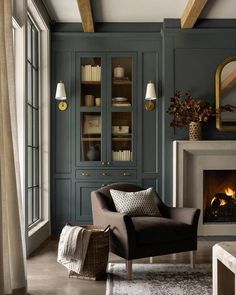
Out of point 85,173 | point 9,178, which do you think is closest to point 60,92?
point 85,173

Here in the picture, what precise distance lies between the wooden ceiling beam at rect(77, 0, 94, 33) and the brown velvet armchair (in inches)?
77.9

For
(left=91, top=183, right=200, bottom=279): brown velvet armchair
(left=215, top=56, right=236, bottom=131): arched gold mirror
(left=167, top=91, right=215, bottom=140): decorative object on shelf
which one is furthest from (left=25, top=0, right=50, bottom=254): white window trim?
(left=215, top=56, right=236, bottom=131): arched gold mirror

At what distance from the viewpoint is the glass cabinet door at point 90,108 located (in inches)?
249

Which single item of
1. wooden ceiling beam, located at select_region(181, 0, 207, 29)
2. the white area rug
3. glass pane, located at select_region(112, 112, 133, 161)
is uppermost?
wooden ceiling beam, located at select_region(181, 0, 207, 29)

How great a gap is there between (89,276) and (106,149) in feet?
7.77

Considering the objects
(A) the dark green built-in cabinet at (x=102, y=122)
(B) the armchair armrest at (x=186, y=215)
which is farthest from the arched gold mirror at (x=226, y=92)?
(B) the armchair armrest at (x=186, y=215)

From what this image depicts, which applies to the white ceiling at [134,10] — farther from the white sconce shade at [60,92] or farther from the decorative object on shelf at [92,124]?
the decorative object on shelf at [92,124]

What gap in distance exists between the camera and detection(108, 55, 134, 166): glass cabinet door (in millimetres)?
6328

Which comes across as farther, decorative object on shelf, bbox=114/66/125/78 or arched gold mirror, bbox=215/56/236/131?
decorative object on shelf, bbox=114/66/125/78

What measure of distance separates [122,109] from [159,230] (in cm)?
229

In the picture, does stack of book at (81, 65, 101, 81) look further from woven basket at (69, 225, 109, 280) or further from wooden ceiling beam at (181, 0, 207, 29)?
woven basket at (69, 225, 109, 280)

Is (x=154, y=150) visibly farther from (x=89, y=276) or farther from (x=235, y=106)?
(x=89, y=276)

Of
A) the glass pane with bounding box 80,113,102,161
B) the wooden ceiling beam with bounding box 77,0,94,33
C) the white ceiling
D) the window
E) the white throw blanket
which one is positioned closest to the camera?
the white throw blanket

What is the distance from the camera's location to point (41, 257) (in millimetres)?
5070
